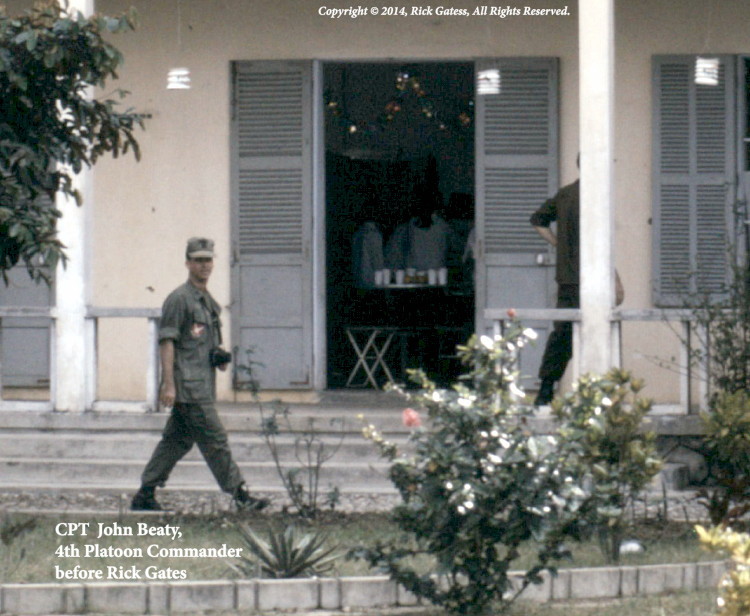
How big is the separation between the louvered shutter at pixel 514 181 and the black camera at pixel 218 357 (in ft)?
9.47

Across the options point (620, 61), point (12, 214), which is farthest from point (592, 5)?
point (12, 214)

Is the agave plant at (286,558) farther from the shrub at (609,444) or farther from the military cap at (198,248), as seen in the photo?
the military cap at (198,248)

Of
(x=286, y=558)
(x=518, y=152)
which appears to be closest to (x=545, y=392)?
(x=518, y=152)

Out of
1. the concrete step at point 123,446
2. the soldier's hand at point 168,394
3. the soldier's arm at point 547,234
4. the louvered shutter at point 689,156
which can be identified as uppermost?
the louvered shutter at point 689,156

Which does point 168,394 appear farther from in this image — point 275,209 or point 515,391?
point 515,391

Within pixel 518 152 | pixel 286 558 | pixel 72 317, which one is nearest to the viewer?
pixel 286 558

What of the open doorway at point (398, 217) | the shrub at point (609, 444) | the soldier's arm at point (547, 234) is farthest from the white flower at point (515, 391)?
the open doorway at point (398, 217)

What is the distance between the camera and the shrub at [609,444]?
6.25m

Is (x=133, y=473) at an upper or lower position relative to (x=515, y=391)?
lower

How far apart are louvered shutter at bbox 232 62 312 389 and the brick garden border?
4703mm

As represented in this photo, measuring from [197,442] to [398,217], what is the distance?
20.0 feet

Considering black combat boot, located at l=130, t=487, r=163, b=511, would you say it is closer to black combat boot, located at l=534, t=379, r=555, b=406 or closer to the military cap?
the military cap

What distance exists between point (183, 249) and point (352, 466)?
8.67ft

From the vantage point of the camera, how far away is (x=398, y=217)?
14594 millimetres
